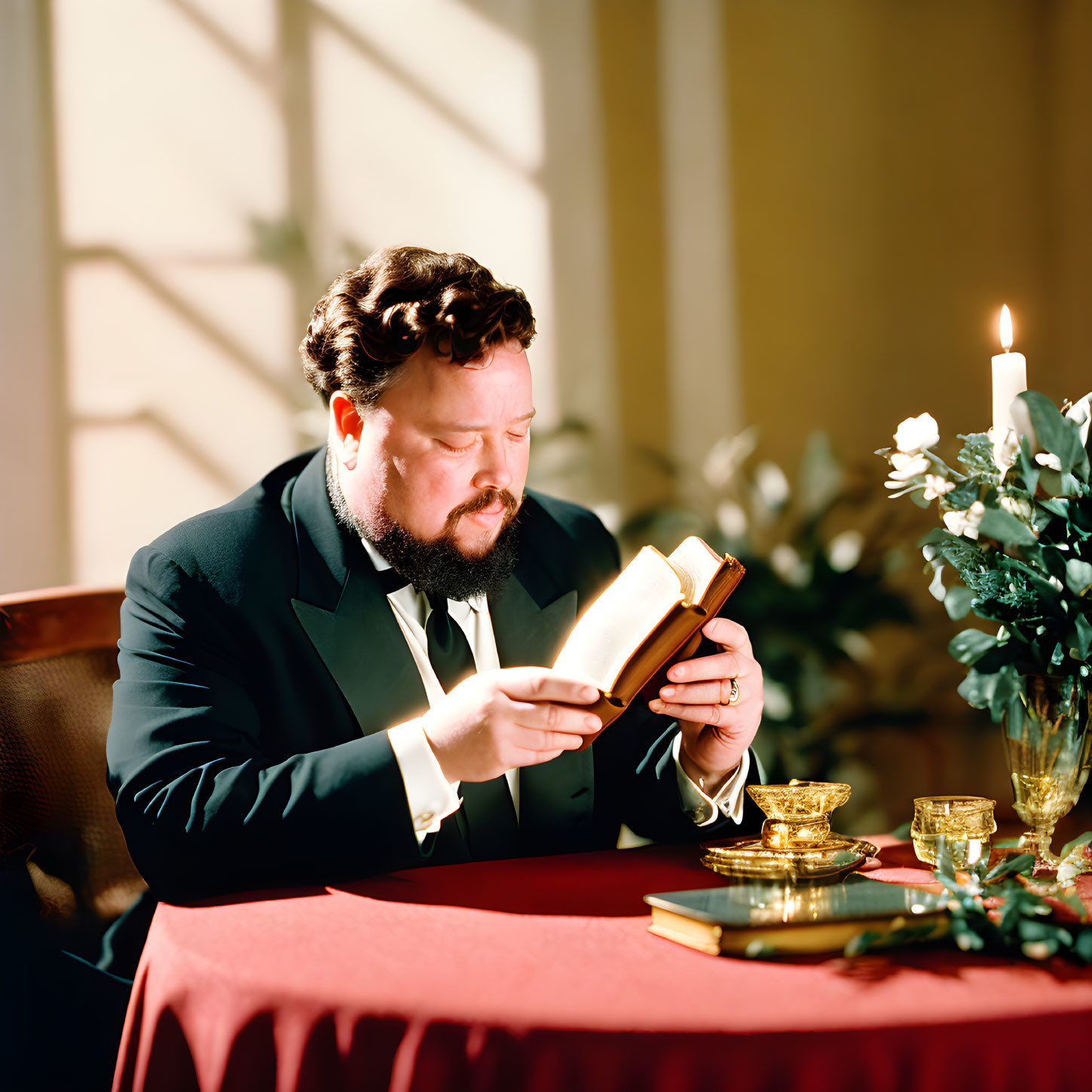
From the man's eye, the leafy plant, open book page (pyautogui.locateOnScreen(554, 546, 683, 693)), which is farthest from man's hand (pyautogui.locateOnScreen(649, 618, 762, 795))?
the leafy plant

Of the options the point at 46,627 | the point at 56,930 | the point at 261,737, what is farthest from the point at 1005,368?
the point at 56,930

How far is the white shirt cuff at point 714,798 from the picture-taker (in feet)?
4.93

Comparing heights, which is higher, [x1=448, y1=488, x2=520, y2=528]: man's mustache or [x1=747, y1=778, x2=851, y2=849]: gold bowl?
[x1=448, y1=488, x2=520, y2=528]: man's mustache

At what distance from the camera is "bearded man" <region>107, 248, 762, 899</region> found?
124 centimetres

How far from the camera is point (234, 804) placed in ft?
4.08

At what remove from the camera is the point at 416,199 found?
3.66 meters

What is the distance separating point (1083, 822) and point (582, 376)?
80.8 inches

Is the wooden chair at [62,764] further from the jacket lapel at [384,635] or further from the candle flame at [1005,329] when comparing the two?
the candle flame at [1005,329]

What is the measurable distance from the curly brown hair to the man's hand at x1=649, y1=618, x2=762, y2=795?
1.66 feet

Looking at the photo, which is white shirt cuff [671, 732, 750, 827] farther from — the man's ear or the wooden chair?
the wooden chair

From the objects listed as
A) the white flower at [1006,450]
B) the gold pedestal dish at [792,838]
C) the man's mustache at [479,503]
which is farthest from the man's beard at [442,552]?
the white flower at [1006,450]

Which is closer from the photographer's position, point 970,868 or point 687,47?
point 970,868

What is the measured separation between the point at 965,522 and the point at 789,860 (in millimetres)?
429

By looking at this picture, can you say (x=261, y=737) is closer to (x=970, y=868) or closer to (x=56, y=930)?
(x=56, y=930)
